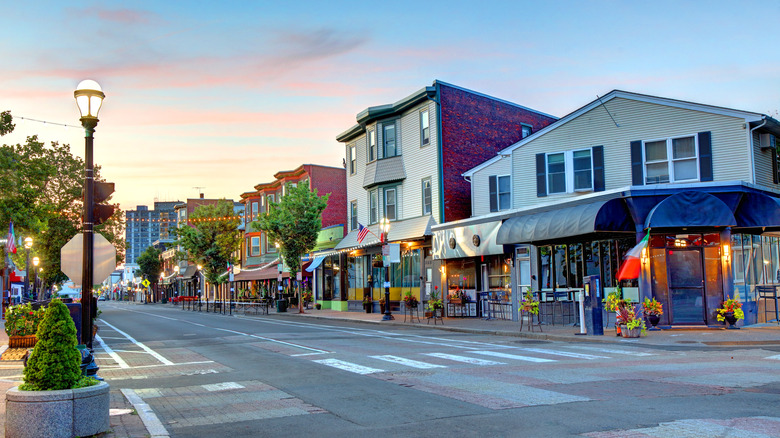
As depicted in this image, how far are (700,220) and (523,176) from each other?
380 inches

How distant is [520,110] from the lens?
37.1 metres

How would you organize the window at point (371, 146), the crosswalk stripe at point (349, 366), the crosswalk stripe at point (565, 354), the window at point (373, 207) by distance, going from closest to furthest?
the crosswalk stripe at point (349, 366) < the crosswalk stripe at point (565, 354) < the window at point (371, 146) < the window at point (373, 207)

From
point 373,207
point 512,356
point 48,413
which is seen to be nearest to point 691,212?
point 512,356

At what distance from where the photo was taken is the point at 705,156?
23172mm

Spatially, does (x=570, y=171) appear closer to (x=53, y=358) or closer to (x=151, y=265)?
(x=53, y=358)

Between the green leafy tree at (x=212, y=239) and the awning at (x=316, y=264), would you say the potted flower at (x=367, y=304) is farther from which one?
the green leafy tree at (x=212, y=239)

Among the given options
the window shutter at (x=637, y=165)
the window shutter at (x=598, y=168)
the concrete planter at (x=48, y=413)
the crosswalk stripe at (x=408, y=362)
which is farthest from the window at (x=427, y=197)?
the concrete planter at (x=48, y=413)

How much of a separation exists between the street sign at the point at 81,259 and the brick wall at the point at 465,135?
2325cm

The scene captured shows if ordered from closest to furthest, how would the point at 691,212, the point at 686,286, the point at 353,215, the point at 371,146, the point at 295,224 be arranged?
the point at 691,212 < the point at 686,286 < the point at 371,146 < the point at 295,224 < the point at 353,215

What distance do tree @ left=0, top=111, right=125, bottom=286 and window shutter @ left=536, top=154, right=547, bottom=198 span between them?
19141mm

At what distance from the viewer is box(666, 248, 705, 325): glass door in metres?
21.4

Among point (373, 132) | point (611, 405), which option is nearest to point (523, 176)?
point (373, 132)

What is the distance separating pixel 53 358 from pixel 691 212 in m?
18.4

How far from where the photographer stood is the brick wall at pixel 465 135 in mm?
33438
